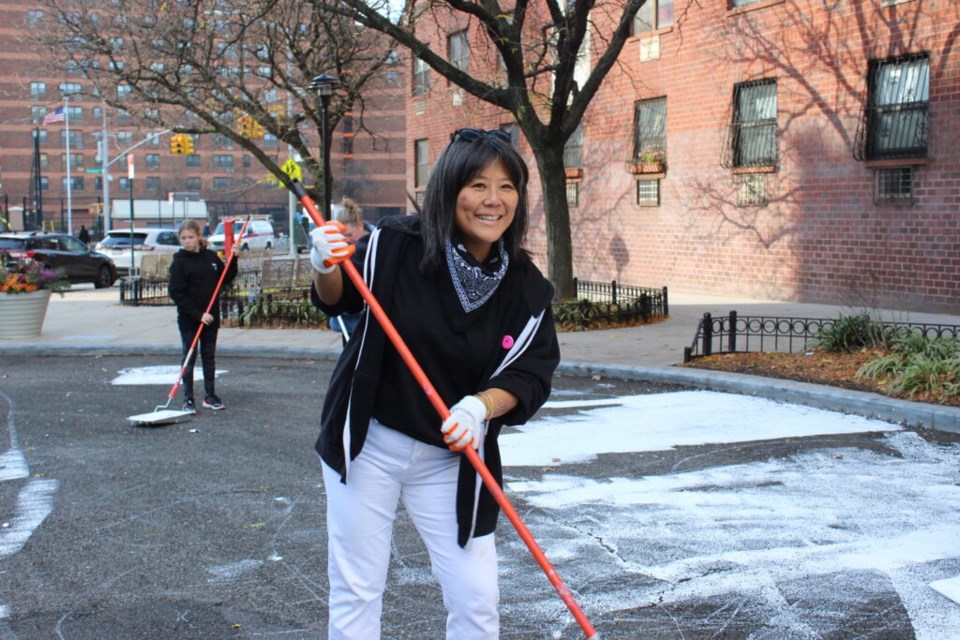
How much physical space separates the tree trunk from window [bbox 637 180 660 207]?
6.37 meters

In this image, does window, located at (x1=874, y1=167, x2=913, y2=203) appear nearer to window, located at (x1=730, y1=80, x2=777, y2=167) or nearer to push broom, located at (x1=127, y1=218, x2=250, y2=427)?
Answer: window, located at (x1=730, y1=80, x2=777, y2=167)

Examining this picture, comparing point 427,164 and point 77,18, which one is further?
point 427,164

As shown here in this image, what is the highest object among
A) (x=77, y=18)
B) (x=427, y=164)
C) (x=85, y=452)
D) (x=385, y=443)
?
(x=77, y=18)

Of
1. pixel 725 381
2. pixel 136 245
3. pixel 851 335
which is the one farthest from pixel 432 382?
pixel 136 245

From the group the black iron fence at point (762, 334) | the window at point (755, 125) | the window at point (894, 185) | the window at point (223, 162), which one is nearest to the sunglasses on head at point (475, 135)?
the black iron fence at point (762, 334)

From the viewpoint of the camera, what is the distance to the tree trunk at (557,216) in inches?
595

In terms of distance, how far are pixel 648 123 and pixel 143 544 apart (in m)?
18.2

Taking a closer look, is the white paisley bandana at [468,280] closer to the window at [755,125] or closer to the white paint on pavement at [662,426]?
the white paint on pavement at [662,426]

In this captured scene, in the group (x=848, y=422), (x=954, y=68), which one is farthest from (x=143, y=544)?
(x=954, y=68)

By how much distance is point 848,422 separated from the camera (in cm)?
811

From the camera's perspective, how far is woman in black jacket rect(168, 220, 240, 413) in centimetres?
901

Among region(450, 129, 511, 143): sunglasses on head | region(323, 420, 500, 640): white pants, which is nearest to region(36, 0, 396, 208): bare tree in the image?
region(450, 129, 511, 143): sunglasses on head

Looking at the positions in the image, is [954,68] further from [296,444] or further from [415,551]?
[415,551]

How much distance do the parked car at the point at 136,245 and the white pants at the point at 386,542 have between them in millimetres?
28826
